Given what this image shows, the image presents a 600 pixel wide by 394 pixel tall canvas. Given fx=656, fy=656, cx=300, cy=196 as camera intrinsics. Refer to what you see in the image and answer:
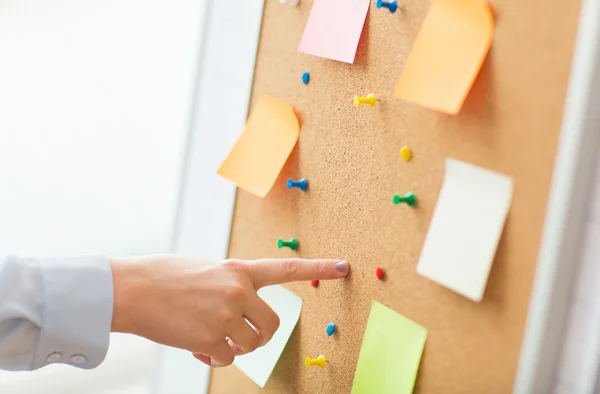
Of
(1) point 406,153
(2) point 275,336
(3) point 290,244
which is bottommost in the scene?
(2) point 275,336

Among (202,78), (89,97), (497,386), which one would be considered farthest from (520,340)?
(89,97)

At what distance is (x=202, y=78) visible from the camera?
0.80 m

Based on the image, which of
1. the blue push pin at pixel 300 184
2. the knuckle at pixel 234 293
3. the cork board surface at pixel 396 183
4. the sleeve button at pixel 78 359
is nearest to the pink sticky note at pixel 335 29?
the cork board surface at pixel 396 183

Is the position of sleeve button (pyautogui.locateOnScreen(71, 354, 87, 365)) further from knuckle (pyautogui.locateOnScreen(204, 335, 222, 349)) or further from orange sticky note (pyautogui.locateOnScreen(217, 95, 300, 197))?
orange sticky note (pyautogui.locateOnScreen(217, 95, 300, 197))

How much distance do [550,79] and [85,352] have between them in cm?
43

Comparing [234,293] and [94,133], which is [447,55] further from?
[94,133]

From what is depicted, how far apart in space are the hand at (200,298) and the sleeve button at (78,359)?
0.04 m

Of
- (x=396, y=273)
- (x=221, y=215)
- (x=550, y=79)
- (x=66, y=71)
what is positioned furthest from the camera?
(x=66, y=71)

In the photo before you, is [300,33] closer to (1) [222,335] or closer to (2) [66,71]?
(1) [222,335]

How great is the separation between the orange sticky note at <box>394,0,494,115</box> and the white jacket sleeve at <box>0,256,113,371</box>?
30 cm

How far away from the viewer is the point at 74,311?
0.55m

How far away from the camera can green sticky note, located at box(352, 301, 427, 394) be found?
0.52 meters

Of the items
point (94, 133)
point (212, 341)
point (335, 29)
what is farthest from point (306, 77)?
point (94, 133)

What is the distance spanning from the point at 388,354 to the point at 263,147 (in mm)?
254
